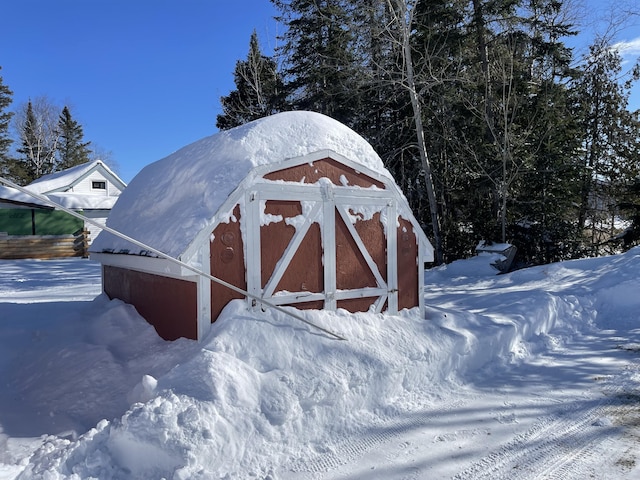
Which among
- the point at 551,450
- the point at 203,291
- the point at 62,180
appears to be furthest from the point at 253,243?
the point at 62,180

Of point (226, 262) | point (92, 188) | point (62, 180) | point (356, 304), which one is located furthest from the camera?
point (92, 188)

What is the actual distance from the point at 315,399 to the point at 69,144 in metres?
44.2

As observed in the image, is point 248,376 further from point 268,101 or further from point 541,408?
point 268,101

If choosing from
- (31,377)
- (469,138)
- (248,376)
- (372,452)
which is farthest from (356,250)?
(469,138)

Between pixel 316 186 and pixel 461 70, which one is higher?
pixel 461 70

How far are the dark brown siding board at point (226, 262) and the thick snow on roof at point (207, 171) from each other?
245 millimetres

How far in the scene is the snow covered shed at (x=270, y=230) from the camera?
5125 mm

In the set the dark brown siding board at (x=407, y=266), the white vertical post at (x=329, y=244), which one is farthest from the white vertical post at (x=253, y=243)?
the dark brown siding board at (x=407, y=266)

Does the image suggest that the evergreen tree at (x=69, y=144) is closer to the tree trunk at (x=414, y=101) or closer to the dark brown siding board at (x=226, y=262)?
the tree trunk at (x=414, y=101)

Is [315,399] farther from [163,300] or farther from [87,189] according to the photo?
[87,189]

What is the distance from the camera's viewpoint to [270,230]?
215 inches

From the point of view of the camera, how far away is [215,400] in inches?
154

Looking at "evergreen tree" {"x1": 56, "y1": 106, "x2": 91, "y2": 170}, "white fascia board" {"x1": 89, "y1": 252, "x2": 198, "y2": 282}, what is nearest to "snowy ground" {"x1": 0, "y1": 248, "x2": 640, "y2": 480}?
"white fascia board" {"x1": 89, "y1": 252, "x2": 198, "y2": 282}

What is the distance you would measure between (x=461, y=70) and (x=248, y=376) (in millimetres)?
14988
